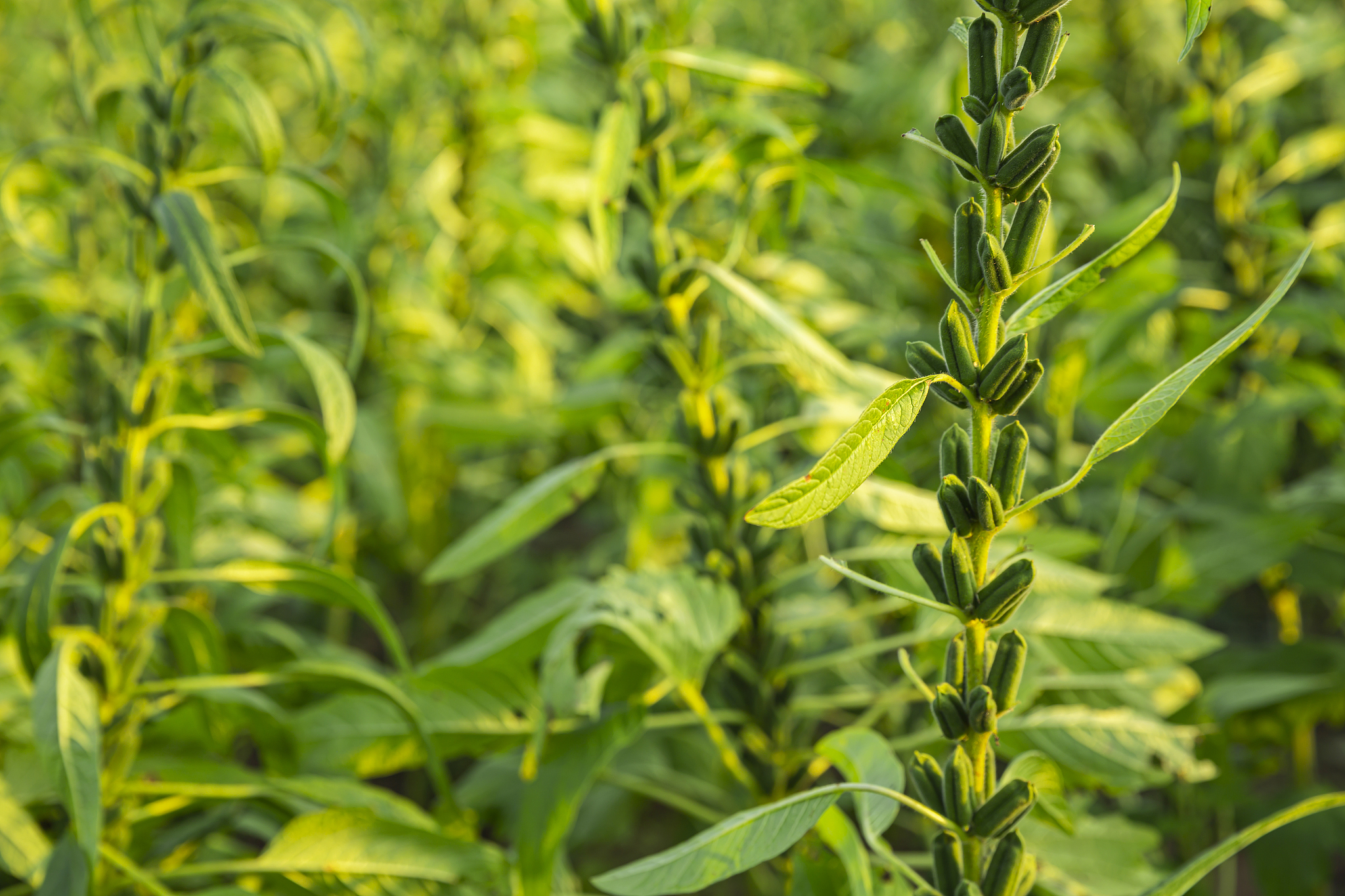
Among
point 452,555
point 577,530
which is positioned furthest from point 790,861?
point 577,530

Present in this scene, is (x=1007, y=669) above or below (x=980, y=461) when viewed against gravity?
below

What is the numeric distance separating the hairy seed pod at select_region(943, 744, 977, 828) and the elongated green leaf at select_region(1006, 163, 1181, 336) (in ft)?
0.92

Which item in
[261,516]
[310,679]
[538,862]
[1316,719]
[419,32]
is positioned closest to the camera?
[538,862]

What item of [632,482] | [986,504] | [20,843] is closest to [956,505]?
[986,504]

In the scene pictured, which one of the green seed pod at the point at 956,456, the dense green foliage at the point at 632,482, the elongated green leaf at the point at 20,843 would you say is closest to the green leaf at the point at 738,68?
the dense green foliage at the point at 632,482

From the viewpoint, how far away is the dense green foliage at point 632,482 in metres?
0.94

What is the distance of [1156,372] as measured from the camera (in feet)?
4.92

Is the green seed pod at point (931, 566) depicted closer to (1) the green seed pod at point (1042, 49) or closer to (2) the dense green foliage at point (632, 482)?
(2) the dense green foliage at point (632, 482)

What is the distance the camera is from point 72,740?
82 centimetres

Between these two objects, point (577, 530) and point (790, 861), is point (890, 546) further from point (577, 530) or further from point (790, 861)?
A: point (577, 530)

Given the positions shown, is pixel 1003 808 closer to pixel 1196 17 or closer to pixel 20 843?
pixel 1196 17

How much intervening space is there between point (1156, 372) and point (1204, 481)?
0.60ft

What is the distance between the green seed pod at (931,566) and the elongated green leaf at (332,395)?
58 cm

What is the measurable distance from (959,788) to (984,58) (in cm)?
45
